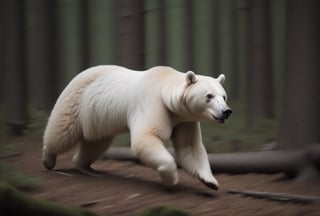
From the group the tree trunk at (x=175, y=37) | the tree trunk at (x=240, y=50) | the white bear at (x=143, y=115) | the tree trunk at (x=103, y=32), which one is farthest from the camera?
the tree trunk at (x=175, y=37)

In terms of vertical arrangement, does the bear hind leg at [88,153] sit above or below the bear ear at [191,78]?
below

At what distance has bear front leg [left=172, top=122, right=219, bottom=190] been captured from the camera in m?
7.13

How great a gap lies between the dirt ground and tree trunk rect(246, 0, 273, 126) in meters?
5.15

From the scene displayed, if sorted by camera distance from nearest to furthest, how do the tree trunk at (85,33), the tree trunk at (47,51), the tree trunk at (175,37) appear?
the tree trunk at (47,51), the tree trunk at (85,33), the tree trunk at (175,37)

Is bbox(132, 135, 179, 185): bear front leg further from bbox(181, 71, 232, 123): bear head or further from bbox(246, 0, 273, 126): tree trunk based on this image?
bbox(246, 0, 273, 126): tree trunk

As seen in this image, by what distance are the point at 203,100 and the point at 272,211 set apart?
152cm

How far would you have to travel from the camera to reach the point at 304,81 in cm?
817

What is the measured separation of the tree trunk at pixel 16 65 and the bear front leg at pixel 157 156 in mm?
5134

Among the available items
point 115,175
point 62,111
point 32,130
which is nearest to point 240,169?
point 115,175

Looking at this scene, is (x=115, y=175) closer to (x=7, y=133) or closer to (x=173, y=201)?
(x=173, y=201)

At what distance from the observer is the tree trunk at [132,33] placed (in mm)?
9211

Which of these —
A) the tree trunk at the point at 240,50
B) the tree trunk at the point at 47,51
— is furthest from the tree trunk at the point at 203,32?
the tree trunk at the point at 47,51

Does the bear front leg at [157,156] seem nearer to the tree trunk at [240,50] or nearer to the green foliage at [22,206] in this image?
the green foliage at [22,206]

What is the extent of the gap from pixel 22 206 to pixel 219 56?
19885 millimetres
